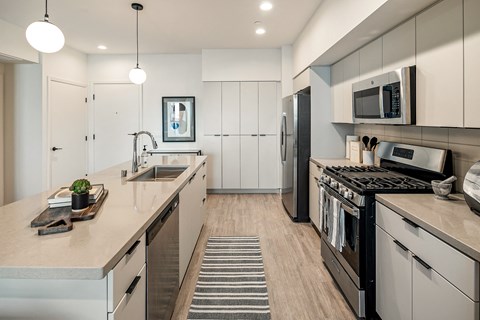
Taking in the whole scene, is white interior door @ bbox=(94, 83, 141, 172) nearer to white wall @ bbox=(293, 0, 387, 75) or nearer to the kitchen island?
white wall @ bbox=(293, 0, 387, 75)

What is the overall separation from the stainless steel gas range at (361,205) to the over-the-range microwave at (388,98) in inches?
12.0

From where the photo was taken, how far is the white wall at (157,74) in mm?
6672

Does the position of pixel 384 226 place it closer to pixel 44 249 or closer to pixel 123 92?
pixel 44 249

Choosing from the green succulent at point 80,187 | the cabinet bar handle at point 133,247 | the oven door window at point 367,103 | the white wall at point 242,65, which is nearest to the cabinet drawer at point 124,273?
the cabinet bar handle at point 133,247

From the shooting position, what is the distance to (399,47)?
2.52 m

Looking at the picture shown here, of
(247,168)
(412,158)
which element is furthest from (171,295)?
(247,168)

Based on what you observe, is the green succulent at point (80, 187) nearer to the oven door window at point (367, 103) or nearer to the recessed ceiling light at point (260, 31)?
the oven door window at point (367, 103)

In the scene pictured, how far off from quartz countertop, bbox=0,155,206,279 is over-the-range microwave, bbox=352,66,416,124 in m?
1.71

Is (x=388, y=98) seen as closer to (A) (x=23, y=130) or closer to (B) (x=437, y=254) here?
(B) (x=437, y=254)

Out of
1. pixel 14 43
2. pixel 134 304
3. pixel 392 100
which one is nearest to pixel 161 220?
pixel 134 304

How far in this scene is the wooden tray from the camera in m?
1.41

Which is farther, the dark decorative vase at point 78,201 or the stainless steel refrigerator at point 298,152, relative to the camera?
the stainless steel refrigerator at point 298,152

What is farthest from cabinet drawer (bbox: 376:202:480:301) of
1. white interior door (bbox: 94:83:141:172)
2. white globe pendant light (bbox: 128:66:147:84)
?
white interior door (bbox: 94:83:141:172)

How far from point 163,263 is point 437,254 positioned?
1.41 meters
